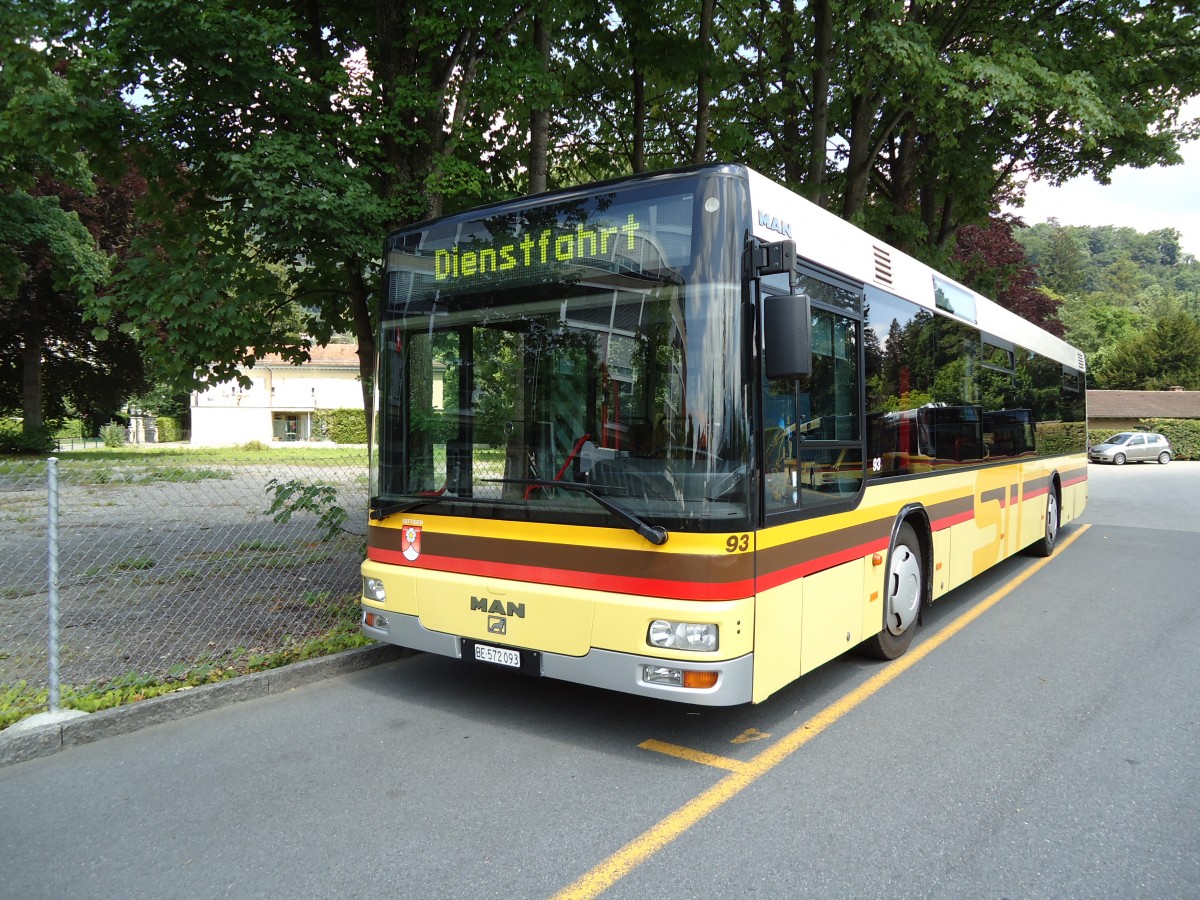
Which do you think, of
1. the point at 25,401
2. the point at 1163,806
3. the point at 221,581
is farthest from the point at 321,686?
the point at 25,401

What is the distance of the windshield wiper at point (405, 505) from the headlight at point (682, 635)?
1.66 meters

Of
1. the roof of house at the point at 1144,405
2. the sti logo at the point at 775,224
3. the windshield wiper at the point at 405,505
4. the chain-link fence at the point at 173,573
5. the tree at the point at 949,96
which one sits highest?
the tree at the point at 949,96

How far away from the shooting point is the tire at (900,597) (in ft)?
19.4

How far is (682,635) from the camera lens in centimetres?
401

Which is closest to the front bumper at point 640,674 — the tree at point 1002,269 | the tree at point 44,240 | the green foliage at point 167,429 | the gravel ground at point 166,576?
the gravel ground at point 166,576

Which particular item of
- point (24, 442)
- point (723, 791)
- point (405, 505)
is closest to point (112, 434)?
point (24, 442)

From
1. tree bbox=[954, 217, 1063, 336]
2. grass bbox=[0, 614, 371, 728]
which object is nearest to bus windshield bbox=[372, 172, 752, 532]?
grass bbox=[0, 614, 371, 728]

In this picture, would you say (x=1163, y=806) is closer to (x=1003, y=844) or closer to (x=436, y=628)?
(x=1003, y=844)

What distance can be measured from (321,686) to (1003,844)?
425 centimetres

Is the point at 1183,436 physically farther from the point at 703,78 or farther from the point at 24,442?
the point at 24,442

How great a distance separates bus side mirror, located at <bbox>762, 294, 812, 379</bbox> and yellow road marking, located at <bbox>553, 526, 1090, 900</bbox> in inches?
80.3

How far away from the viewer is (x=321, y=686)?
5.57m

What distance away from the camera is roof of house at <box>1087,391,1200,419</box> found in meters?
53.8

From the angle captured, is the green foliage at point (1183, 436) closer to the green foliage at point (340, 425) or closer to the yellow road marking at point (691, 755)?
the green foliage at point (340, 425)
